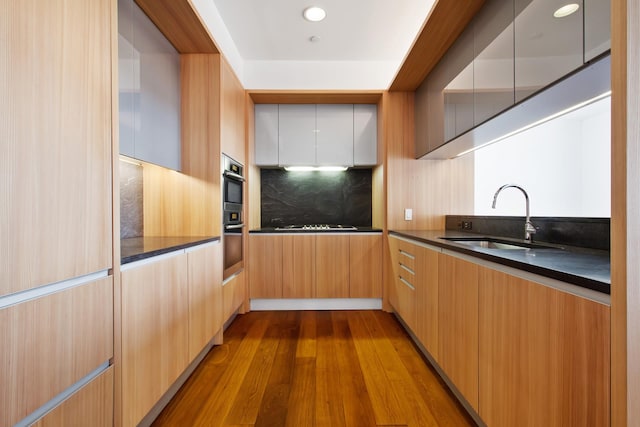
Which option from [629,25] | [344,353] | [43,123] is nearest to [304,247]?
[344,353]

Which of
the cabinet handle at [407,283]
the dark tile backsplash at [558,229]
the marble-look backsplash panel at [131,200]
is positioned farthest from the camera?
the cabinet handle at [407,283]

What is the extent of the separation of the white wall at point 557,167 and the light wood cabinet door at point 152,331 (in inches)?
106

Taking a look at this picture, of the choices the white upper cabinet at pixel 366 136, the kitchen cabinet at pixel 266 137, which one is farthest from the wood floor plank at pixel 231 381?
the white upper cabinet at pixel 366 136

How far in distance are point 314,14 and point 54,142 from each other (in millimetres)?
2230

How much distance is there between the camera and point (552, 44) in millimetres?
1128

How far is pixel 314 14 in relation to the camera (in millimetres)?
2338

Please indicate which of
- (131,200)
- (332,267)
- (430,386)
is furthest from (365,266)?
(131,200)

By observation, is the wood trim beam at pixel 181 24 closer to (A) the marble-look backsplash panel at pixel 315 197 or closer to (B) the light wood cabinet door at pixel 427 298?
(A) the marble-look backsplash panel at pixel 315 197

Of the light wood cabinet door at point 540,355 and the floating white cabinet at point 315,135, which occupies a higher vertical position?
the floating white cabinet at point 315,135

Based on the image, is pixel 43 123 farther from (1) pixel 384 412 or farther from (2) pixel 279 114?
(2) pixel 279 114

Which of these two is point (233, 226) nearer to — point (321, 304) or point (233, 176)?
point (233, 176)

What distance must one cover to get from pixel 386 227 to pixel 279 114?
173 cm

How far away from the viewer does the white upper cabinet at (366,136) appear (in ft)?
10.4

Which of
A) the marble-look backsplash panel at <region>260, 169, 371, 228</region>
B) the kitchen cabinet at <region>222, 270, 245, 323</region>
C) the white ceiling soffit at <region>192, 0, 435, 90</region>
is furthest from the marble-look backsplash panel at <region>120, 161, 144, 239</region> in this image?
the marble-look backsplash panel at <region>260, 169, 371, 228</region>
